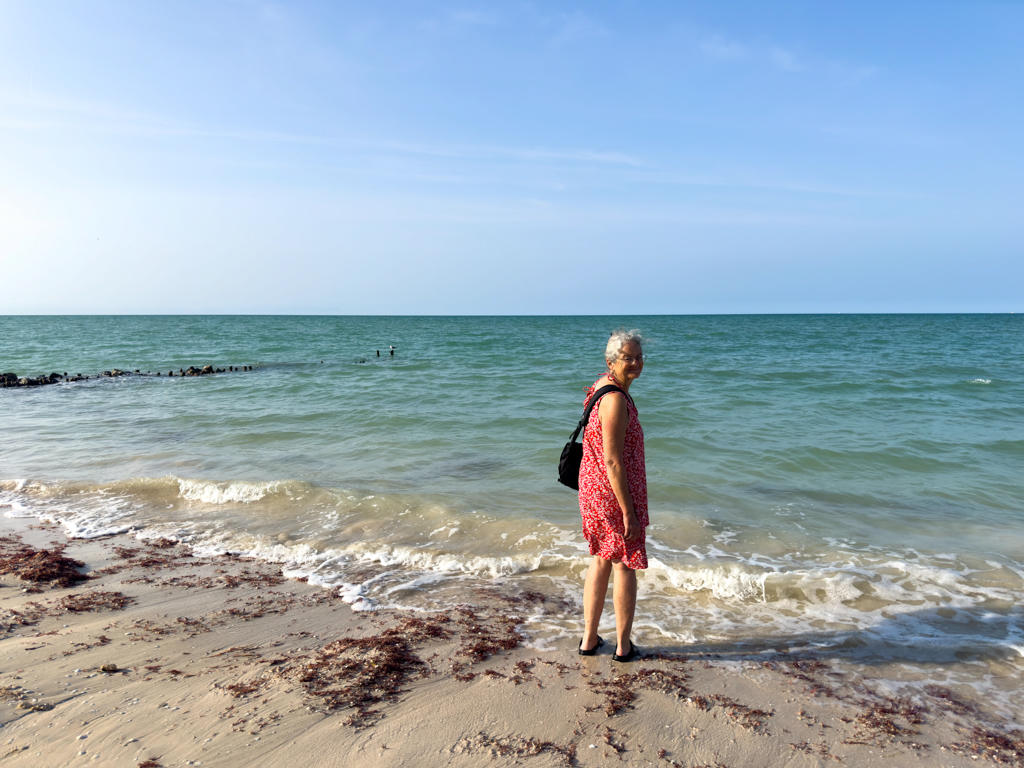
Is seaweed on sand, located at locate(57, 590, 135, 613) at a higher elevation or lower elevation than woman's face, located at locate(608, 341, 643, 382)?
lower

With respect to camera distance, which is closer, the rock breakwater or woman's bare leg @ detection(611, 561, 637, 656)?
woman's bare leg @ detection(611, 561, 637, 656)

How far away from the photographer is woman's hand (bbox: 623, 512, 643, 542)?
11.1 feet

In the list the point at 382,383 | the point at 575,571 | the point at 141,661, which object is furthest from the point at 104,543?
the point at 382,383

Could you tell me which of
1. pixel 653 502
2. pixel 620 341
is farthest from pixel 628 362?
pixel 653 502

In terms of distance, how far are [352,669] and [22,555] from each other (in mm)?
3944

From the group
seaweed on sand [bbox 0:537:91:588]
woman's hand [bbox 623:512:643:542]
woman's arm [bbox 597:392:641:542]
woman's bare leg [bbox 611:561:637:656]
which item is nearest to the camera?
woman's arm [bbox 597:392:641:542]

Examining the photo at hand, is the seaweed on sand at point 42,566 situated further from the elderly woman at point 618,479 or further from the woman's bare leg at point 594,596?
the elderly woman at point 618,479

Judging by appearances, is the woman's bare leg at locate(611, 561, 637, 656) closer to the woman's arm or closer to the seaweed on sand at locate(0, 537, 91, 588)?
the woman's arm

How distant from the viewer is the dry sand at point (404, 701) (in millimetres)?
2818

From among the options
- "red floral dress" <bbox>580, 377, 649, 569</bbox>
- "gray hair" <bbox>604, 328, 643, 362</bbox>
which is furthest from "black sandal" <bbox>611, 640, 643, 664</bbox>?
"gray hair" <bbox>604, 328, 643, 362</bbox>

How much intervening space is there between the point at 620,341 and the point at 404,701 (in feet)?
7.81

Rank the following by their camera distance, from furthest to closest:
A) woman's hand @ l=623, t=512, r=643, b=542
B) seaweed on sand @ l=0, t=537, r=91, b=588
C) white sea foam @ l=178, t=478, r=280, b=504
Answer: white sea foam @ l=178, t=478, r=280, b=504 → seaweed on sand @ l=0, t=537, r=91, b=588 → woman's hand @ l=623, t=512, r=643, b=542

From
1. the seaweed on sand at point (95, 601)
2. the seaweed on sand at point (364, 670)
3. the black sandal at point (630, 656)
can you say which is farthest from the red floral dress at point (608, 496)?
the seaweed on sand at point (95, 601)

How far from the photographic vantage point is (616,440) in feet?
10.8
